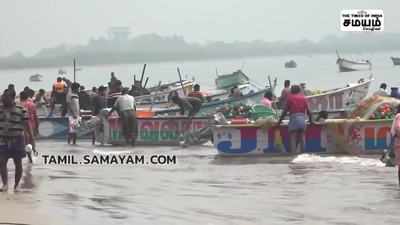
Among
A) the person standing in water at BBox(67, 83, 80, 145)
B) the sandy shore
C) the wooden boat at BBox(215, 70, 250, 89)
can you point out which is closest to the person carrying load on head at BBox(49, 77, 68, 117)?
the person standing in water at BBox(67, 83, 80, 145)

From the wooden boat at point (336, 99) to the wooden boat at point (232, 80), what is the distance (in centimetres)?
1599

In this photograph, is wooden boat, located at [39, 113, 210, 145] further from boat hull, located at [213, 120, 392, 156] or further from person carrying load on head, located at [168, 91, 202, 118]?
boat hull, located at [213, 120, 392, 156]

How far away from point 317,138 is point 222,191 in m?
5.38

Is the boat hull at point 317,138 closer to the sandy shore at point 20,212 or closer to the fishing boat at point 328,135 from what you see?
the fishing boat at point 328,135

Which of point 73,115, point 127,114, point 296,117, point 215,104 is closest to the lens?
point 296,117

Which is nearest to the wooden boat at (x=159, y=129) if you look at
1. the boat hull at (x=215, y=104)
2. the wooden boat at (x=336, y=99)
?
the boat hull at (x=215, y=104)

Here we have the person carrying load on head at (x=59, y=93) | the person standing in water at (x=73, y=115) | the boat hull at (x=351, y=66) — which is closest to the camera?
the person standing in water at (x=73, y=115)

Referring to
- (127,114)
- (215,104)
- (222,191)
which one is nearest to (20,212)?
(222,191)

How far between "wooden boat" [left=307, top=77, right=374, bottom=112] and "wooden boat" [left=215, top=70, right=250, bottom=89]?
15992mm

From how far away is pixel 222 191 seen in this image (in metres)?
12.8

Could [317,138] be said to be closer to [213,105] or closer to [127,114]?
[127,114]

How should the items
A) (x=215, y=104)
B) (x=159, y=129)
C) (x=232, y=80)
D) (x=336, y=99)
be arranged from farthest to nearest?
(x=232, y=80) < (x=336, y=99) < (x=215, y=104) < (x=159, y=129)

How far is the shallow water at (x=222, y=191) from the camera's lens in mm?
10562

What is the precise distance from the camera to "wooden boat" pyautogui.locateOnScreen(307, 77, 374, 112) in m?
28.4
